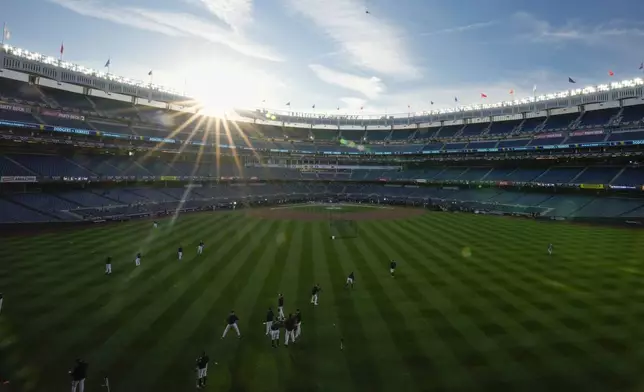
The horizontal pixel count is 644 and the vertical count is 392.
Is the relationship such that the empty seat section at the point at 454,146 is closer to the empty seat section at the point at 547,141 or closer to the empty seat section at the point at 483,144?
the empty seat section at the point at 483,144

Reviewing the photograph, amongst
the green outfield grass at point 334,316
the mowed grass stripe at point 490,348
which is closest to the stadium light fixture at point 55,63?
the green outfield grass at point 334,316

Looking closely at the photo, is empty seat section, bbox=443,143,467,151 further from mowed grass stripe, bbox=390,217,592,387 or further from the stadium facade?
mowed grass stripe, bbox=390,217,592,387

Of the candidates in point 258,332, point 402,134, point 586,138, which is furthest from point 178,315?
point 402,134

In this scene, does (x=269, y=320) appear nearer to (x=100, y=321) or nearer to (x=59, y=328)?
(x=100, y=321)

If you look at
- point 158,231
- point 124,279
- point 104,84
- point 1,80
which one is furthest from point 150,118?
point 124,279

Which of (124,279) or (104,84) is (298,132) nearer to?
(104,84)
